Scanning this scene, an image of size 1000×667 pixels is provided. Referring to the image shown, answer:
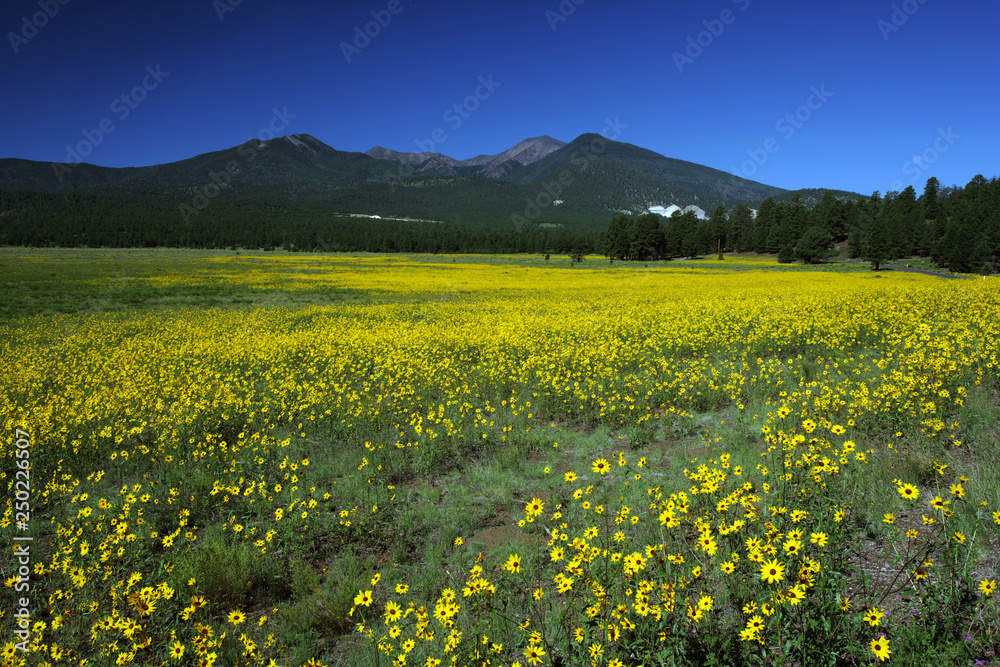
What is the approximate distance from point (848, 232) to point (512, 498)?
9653cm

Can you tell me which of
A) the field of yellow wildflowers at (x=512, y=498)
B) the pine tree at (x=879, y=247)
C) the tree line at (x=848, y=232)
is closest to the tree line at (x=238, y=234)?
the tree line at (x=848, y=232)

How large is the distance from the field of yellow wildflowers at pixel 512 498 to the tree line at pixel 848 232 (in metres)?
55.3

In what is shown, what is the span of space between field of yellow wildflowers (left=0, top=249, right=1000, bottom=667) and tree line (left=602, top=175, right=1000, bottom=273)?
182ft

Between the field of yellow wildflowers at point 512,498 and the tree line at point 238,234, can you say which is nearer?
the field of yellow wildflowers at point 512,498

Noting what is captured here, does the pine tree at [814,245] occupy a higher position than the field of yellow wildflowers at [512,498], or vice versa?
the pine tree at [814,245]

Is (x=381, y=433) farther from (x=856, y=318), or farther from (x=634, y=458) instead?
(x=856, y=318)

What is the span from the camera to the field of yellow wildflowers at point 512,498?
8.13 ft

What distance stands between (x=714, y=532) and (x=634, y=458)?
2102 mm

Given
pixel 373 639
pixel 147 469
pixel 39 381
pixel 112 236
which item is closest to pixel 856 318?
pixel 373 639

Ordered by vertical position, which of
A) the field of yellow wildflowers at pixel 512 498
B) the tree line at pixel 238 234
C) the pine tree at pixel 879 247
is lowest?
the field of yellow wildflowers at pixel 512 498

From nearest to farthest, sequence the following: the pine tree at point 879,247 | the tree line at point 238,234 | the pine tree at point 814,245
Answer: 1. the pine tree at point 879,247
2. the pine tree at point 814,245
3. the tree line at point 238,234

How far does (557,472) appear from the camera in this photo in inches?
217

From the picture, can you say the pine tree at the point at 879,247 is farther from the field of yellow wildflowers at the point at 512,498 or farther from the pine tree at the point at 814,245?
the field of yellow wildflowers at the point at 512,498

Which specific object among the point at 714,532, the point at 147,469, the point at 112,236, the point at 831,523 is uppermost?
the point at 112,236
